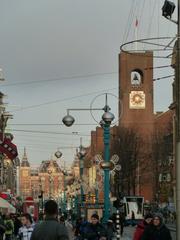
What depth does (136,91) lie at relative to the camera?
133125mm

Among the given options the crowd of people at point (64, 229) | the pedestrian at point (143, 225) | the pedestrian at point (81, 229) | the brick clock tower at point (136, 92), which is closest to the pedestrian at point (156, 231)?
the crowd of people at point (64, 229)

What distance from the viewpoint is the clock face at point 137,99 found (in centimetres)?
13121

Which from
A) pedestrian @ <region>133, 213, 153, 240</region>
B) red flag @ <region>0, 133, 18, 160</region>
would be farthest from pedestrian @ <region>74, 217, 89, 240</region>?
red flag @ <region>0, 133, 18, 160</region>

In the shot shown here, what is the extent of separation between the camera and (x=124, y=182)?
94188mm

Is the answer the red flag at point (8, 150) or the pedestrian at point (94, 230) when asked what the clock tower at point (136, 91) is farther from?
the pedestrian at point (94, 230)

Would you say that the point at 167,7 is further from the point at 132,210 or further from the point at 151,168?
the point at 151,168

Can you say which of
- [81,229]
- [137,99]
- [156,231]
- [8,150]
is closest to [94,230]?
[81,229]

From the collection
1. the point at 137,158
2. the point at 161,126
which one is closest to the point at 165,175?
the point at 137,158

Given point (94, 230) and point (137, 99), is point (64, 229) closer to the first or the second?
point (94, 230)

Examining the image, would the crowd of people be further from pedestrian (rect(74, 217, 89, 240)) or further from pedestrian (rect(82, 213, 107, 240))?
pedestrian (rect(74, 217, 89, 240))

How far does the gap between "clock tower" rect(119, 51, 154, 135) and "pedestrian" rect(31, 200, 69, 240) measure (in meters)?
120

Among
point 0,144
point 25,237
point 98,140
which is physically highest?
point 98,140

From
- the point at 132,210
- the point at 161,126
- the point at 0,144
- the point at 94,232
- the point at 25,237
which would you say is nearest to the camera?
the point at 25,237

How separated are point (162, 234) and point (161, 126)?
11623cm
